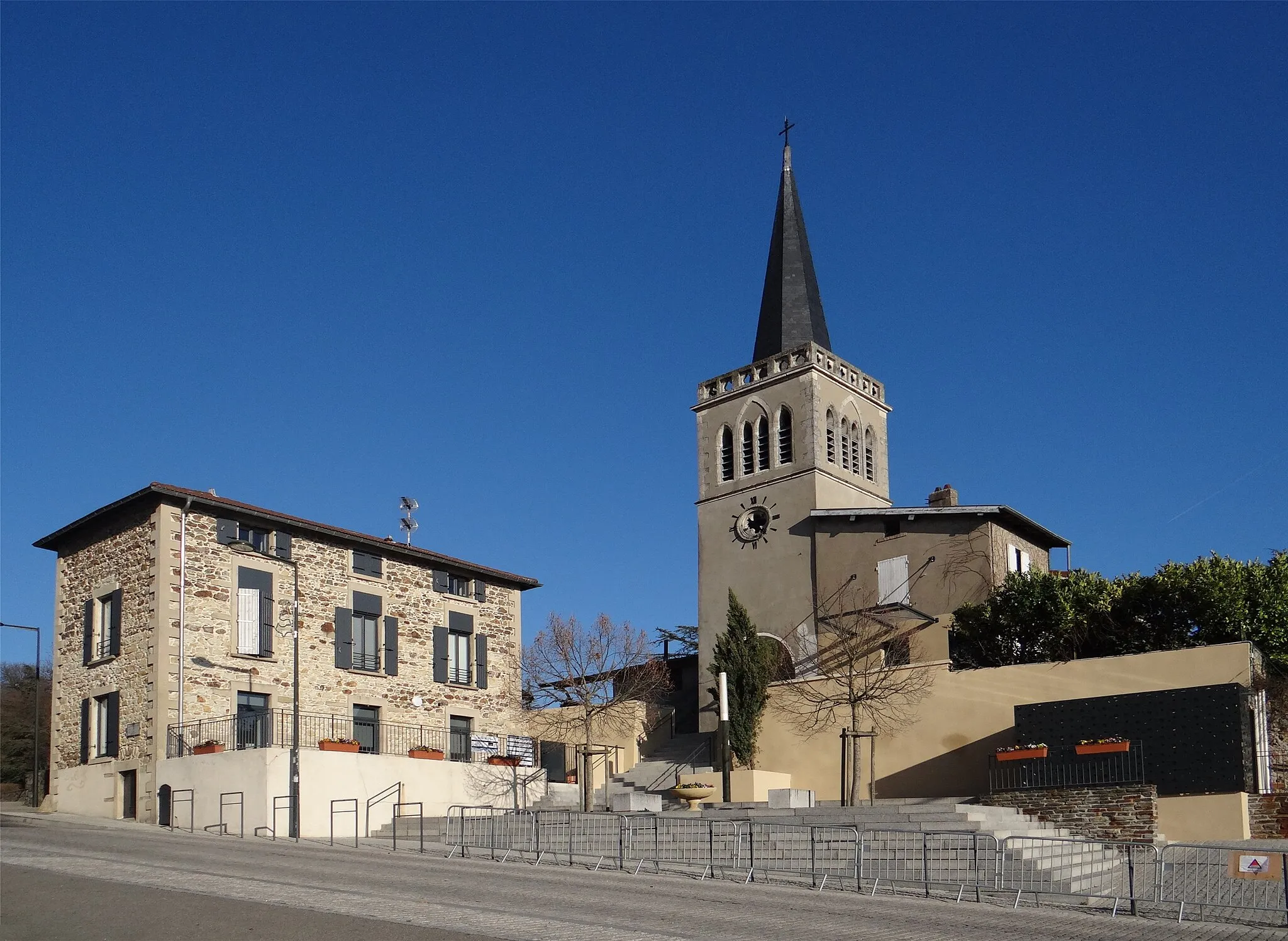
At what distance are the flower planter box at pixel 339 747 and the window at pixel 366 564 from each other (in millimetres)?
5173

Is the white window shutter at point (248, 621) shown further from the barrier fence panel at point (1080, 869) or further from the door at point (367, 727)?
the barrier fence panel at point (1080, 869)

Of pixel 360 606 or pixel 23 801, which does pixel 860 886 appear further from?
pixel 23 801

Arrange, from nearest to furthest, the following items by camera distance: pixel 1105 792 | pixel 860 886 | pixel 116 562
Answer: pixel 860 886 < pixel 1105 792 < pixel 116 562

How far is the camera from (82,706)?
30.2 meters

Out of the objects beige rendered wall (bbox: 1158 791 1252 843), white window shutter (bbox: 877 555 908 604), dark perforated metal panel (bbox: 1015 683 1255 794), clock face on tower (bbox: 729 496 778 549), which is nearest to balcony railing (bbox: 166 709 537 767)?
clock face on tower (bbox: 729 496 778 549)

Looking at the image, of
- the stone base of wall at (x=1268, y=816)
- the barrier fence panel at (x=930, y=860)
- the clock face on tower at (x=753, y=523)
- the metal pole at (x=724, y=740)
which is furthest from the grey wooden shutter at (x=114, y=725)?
the stone base of wall at (x=1268, y=816)

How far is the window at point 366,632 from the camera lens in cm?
3180

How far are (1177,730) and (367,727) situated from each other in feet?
58.0

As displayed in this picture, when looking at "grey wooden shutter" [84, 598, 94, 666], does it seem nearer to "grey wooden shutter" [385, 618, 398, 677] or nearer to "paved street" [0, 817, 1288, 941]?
"grey wooden shutter" [385, 618, 398, 677]

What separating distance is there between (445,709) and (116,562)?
28.2 feet

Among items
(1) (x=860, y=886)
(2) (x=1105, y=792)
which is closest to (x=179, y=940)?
(1) (x=860, y=886)

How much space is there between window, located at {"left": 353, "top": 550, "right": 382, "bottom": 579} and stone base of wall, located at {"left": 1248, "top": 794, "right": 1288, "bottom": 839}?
1961 centimetres

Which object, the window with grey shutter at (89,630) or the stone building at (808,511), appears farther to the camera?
the stone building at (808,511)

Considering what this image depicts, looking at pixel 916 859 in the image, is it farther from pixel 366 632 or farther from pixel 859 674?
pixel 366 632
